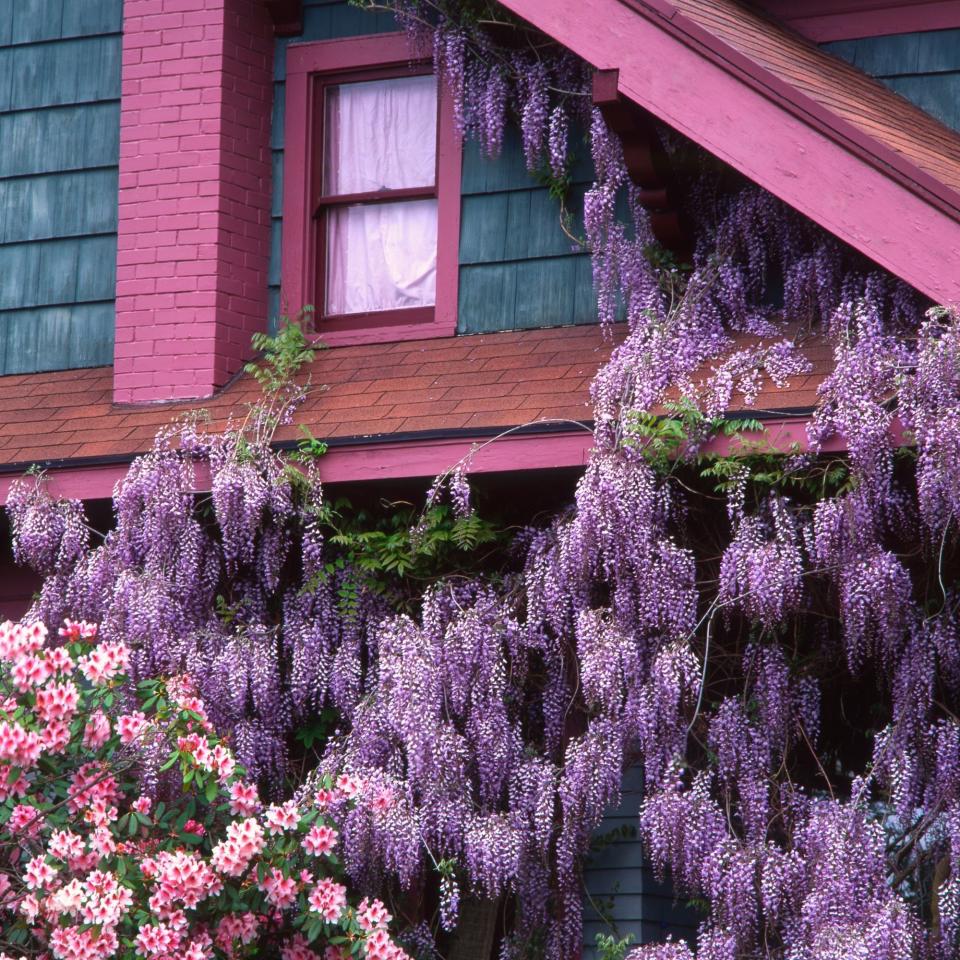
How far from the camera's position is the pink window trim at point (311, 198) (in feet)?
31.4

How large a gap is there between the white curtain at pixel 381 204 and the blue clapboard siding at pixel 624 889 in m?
2.84

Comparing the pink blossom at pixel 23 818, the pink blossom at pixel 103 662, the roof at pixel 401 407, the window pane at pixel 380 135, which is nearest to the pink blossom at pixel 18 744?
the pink blossom at pixel 23 818

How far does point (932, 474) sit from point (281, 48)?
15.0 ft

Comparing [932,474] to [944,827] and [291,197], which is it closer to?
[944,827]

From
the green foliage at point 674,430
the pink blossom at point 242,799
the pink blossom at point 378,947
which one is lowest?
the pink blossom at point 378,947

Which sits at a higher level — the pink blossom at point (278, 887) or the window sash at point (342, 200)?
the window sash at point (342, 200)

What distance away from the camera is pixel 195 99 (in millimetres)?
9820

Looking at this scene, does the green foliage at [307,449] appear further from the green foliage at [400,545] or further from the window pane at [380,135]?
the window pane at [380,135]

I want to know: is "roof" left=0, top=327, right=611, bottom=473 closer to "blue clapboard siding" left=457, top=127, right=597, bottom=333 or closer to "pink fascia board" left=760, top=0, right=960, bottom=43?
"blue clapboard siding" left=457, top=127, right=597, bottom=333

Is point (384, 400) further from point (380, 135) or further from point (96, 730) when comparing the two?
point (96, 730)

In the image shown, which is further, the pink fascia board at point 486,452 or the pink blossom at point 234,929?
the pink fascia board at point 486,452

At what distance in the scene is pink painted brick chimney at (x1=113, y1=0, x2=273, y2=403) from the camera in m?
9.61

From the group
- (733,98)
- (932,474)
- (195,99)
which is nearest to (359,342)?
(195,99)

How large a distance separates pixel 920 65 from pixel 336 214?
308cm
